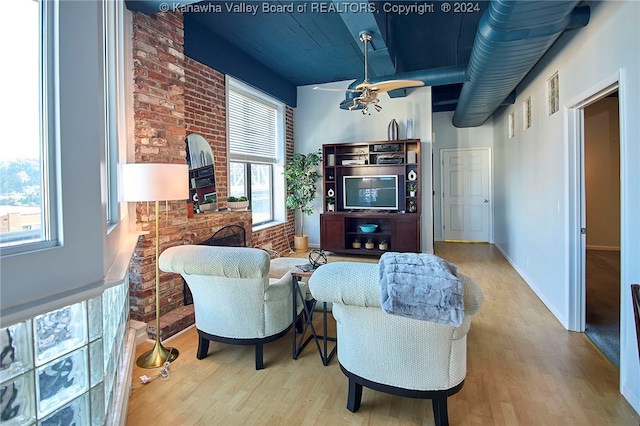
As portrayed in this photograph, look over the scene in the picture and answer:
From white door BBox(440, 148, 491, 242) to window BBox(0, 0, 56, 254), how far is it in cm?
717

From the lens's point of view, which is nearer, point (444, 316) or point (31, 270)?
point (31, 270)

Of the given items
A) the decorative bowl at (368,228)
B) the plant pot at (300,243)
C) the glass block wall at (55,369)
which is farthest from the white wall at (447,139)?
the glass block wall at (55,369)

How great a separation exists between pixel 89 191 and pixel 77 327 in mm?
505

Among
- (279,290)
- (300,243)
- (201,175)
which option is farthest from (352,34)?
(300,243)

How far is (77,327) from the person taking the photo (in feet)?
4.08

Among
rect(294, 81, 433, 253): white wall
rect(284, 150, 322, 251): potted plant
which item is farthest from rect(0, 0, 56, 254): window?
rect(294, 81, 433, 253): white wall

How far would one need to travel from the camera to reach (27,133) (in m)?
1.05

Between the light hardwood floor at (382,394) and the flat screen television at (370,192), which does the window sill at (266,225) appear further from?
the light hardwood floor at (382,394)

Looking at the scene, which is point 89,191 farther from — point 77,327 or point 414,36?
point 414,36

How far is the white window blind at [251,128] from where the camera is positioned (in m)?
4.91

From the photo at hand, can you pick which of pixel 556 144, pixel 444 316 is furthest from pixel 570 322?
pixel 444 316

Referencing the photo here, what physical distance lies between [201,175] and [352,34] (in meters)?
2.23

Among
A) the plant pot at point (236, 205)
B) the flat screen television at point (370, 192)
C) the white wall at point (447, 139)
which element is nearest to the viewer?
the plant pot at point (236, 205)

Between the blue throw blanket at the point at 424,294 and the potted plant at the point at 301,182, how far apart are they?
4.58 meters
